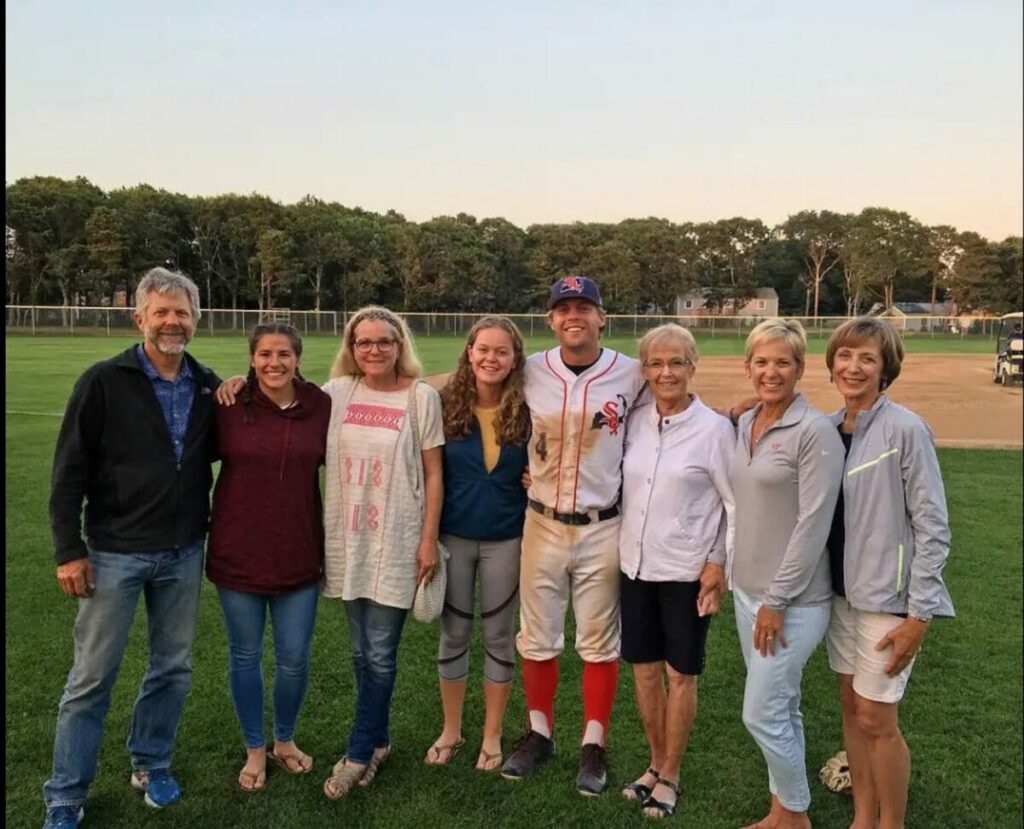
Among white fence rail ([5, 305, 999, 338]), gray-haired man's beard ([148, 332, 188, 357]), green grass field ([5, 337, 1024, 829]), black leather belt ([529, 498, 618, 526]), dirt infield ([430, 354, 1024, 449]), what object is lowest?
green grass field ([5, 337, 1024, 829])

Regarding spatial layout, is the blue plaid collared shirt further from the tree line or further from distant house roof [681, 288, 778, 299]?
distant house roof [681, 288, 778, 299]

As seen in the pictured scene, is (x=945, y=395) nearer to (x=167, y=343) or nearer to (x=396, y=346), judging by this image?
(x=396, y=346)

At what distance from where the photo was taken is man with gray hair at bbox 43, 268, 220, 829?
280 cm

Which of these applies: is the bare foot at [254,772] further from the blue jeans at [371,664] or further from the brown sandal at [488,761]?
the brown sandal at [488,761]

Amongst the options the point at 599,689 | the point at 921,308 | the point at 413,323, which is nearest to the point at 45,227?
the point at 413,323

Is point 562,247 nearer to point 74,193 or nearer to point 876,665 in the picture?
point 74,193

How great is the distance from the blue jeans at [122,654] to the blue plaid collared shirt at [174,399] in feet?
1.41

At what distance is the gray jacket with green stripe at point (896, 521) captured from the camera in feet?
8.33

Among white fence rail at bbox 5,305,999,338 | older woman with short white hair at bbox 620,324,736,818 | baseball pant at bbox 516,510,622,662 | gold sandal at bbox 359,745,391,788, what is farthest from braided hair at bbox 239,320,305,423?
white fence rail at bbox 5,305,999,338

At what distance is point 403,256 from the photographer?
53.3 m

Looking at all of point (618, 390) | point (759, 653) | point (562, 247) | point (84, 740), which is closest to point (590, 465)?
point (618, 390)

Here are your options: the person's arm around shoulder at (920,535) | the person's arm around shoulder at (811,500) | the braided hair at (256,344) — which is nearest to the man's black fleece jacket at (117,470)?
the braided hair at (256,344)

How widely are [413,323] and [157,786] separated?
132 feet

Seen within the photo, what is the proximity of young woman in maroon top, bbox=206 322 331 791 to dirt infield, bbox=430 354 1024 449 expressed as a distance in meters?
7.21
